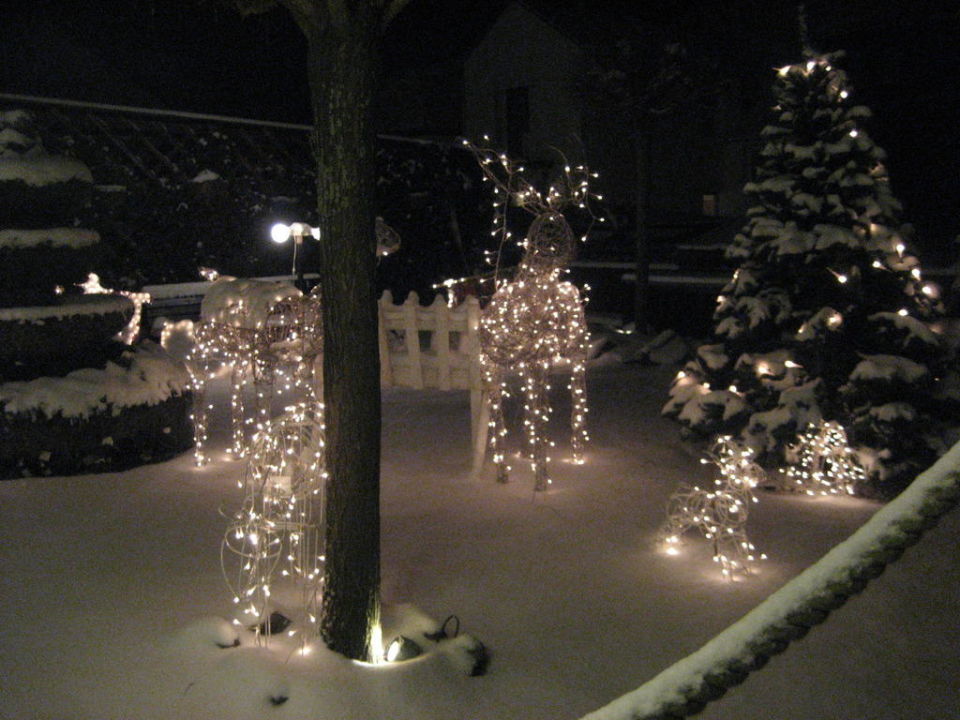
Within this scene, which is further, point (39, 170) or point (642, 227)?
point (642, 227)

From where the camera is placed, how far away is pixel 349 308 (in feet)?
12.1

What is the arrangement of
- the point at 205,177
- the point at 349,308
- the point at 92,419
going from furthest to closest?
1. the point at 205,177
2. the point at 92,419
3. the point at 349,308

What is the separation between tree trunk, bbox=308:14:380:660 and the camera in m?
3.64

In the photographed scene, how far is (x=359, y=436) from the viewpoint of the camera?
372 centimetres

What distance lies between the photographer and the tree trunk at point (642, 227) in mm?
14391

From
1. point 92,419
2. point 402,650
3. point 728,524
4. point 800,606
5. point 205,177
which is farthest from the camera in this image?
point 205,177

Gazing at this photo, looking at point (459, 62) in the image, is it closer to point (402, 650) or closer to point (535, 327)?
point (535, 327)

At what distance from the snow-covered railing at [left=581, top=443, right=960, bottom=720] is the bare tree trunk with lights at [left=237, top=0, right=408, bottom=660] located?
6.38 feet

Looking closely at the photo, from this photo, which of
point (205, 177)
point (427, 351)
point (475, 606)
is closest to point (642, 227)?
point (427, 351)

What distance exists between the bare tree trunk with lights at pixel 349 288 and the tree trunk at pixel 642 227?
11.2 m

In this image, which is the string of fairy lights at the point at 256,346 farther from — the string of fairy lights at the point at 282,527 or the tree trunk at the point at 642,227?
the tree trunk at the point at 642,227

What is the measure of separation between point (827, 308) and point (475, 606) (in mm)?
3772

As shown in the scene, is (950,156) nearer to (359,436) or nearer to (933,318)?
(933,318)

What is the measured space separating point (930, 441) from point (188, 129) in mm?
10852
